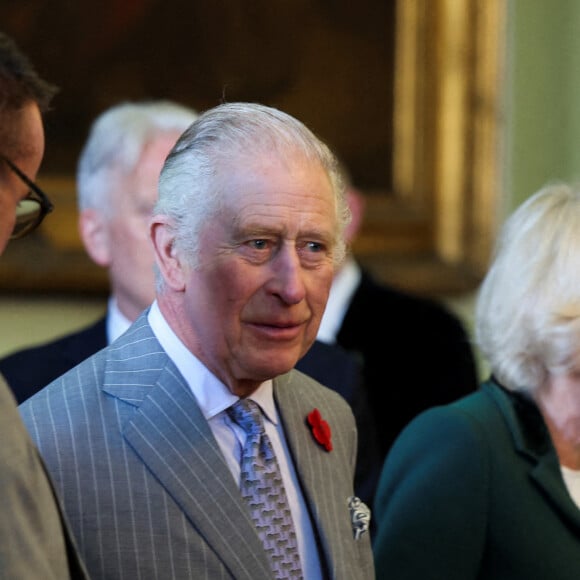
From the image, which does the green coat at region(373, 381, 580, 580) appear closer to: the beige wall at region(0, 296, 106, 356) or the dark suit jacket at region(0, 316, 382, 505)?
the dark suit jacket at region(0, 316, 382, 505)

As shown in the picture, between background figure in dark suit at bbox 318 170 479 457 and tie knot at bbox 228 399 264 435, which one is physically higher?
tie knot at bbox 228 399 264 435

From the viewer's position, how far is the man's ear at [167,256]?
2.23 metres

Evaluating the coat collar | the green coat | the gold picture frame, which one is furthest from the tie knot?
the gold picture frame

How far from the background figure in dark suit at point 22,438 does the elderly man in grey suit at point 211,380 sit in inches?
11.8

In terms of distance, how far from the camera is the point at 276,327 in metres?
2.19

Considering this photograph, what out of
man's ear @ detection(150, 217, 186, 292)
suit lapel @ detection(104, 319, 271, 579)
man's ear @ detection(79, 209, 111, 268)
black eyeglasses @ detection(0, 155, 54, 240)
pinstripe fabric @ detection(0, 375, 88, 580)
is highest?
black eyeglasses @ detection(0, 155, 54, 240)

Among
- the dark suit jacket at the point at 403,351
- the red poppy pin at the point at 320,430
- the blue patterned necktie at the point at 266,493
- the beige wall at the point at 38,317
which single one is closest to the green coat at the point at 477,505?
the red poppy pin at the point at 320,430

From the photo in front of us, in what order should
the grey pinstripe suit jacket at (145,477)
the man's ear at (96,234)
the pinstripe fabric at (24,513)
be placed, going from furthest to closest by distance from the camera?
1. the man's ear at (96,234)
2. the grey pinstripe suit jacket at (145,477)
3. the pinstripe fabric at (24,513)

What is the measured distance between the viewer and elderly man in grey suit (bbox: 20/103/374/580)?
2066mm

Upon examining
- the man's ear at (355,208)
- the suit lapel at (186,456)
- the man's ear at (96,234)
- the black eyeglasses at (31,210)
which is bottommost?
the man's ear at (355,208)

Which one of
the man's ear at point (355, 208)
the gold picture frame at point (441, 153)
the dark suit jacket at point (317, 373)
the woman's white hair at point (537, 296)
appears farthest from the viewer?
the gold picture frame at point (441, 153)

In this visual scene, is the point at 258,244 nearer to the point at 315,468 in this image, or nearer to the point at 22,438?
the point at 315,468

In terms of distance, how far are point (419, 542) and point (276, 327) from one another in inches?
35.4

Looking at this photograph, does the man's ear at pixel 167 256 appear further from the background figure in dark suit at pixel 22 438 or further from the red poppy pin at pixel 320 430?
the red poppy pin at pixel 320 430
